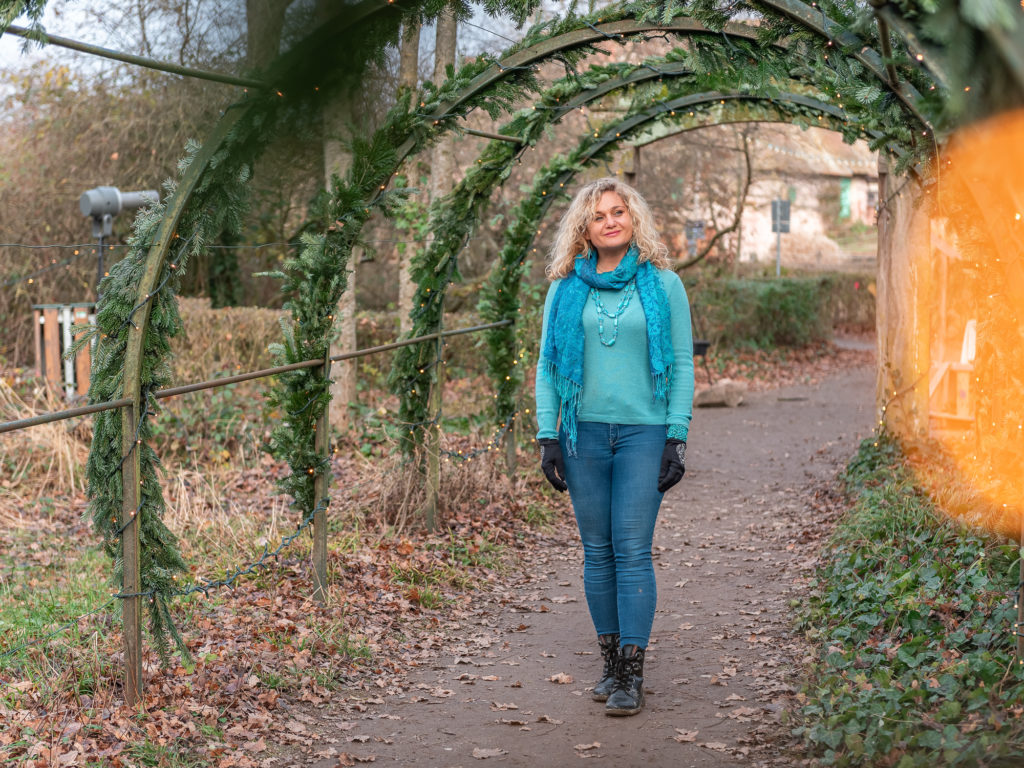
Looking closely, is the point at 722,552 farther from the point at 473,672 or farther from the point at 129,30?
the point at 129,30

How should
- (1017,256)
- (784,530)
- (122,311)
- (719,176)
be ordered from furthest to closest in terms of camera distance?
1. (719,176)
2. (784,530)
3. (122,311)
4. (1017,256)

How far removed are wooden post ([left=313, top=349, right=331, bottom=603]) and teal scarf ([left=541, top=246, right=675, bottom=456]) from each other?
5.48 ft

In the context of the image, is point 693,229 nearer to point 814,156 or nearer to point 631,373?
point 814,156

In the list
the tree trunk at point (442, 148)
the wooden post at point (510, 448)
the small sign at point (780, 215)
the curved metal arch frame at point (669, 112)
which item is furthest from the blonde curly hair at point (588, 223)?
the small sign at point (780, 215)

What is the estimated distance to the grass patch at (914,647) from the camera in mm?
3256

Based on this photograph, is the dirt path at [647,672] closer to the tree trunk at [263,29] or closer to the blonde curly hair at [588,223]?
the blonde curly hair at [588,223]

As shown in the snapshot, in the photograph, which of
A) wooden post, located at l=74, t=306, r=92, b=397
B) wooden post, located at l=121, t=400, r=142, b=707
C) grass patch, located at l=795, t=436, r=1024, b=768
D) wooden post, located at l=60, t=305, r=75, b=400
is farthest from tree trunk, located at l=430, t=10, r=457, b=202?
wooden post, located at l=121, t=400, r=142, b=707

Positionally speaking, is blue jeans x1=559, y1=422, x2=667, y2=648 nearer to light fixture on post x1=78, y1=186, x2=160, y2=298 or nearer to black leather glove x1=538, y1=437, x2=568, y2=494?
black leather glove x1=538, y1=437, x2=568, y2=494

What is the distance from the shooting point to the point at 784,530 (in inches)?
298

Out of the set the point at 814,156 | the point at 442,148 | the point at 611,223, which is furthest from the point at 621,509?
the point at 814,156

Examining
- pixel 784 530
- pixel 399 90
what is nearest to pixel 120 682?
pixel 399 90

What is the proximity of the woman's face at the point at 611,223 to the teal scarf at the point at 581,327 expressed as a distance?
7 centimetres

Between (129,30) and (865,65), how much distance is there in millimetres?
8526

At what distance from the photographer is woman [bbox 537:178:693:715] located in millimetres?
4035
